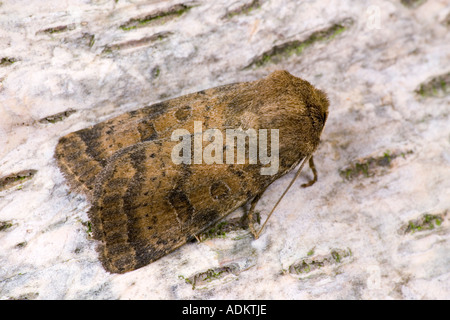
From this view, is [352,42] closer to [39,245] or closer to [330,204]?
[330,204]

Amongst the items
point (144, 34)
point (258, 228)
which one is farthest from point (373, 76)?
point (144, 34)

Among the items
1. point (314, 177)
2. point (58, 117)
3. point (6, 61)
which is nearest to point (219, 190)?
point (314, 177)

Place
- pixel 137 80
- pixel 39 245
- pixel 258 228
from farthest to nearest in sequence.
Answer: pixel 137 80 → pixel 258 228 → pixel 39 245

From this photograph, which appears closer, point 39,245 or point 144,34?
point 39,245

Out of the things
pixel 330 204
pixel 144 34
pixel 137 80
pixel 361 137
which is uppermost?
pixel 144 34

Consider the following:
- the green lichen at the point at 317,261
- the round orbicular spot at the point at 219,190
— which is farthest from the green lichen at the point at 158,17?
the green lichen at the point at 317,261

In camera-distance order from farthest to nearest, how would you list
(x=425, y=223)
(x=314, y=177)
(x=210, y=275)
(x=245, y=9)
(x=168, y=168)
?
(x=245, y=9), (x=314, y=177), (x=425, y=223), (x=210, y=275), (x=168, y=168)

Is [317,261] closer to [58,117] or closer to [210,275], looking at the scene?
[210,275]
